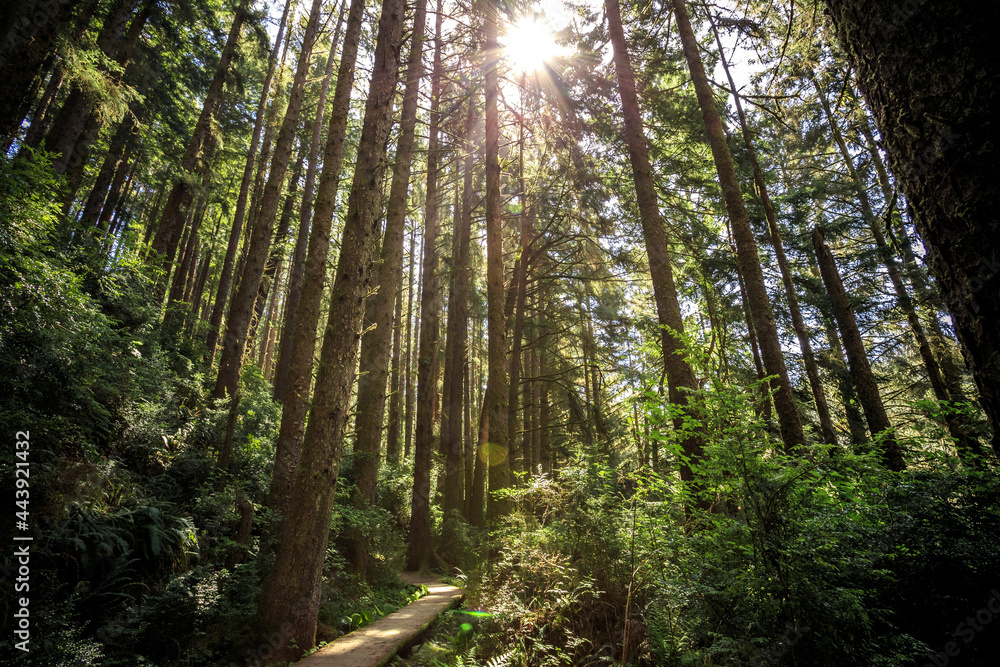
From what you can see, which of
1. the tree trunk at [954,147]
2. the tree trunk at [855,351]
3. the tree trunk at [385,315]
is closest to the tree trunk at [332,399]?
the tree trunk at [385,315]

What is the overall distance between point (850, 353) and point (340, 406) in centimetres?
1248

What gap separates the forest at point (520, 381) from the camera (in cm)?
259

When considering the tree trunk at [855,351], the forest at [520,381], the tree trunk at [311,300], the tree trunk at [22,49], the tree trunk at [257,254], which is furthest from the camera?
the tree trunk at [257,254]

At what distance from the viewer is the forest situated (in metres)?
2.59

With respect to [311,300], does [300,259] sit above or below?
above

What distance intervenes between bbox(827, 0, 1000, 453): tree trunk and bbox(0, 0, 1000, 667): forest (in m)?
0.01

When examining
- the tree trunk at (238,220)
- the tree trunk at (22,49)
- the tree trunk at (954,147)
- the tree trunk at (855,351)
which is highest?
the tree trunk at (238,220)

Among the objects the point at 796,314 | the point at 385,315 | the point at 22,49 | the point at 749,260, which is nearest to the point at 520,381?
the point at 385,315

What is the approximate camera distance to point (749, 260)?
8.21 meters

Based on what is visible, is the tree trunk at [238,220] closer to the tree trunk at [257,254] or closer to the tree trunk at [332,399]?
the tree trunk at [257,254]

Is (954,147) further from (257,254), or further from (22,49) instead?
(257,254)

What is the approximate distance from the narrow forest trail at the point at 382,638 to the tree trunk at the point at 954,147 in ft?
19.5

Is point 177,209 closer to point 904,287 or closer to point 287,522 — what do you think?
point 287,522

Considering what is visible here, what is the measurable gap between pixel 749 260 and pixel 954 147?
24.4ft
